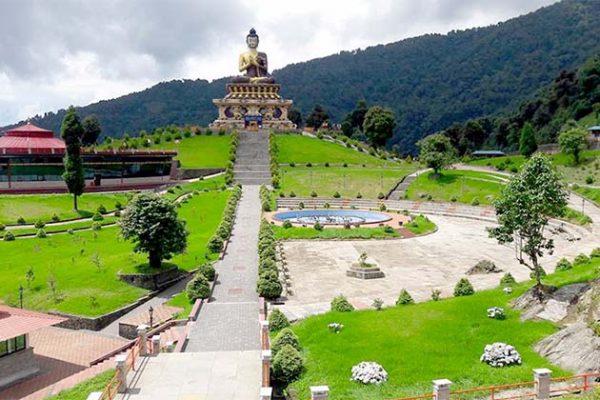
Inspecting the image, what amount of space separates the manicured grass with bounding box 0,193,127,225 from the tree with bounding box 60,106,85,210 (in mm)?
2483

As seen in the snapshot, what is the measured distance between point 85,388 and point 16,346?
4395 mm

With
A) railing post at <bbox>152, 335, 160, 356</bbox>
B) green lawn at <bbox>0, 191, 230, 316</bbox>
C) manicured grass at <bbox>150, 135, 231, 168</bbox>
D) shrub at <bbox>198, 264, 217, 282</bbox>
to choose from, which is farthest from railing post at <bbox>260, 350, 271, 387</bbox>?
manicured grass at <bbox>150, 135, 231, 168</bbox>

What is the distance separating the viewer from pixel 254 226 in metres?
46.3

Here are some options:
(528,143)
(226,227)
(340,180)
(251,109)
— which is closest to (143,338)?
(226,227)

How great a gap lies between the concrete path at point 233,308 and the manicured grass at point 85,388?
303cm

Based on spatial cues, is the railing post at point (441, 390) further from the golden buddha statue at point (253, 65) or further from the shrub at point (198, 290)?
the golden buddha statue at point (253, 65)

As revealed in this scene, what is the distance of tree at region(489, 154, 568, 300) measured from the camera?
20688 mm

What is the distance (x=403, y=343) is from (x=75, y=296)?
17.9 meters

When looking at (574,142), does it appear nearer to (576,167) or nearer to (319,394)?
(576,167)

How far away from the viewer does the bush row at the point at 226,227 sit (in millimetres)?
Answer: 36750

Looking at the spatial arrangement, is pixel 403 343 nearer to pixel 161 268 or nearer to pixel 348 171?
pixel 161 268

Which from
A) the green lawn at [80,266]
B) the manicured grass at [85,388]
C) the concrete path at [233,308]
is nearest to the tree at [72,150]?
the green lawn at [80,266]

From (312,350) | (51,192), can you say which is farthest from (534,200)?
(51,192)

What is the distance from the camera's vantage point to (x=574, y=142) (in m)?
65.4
